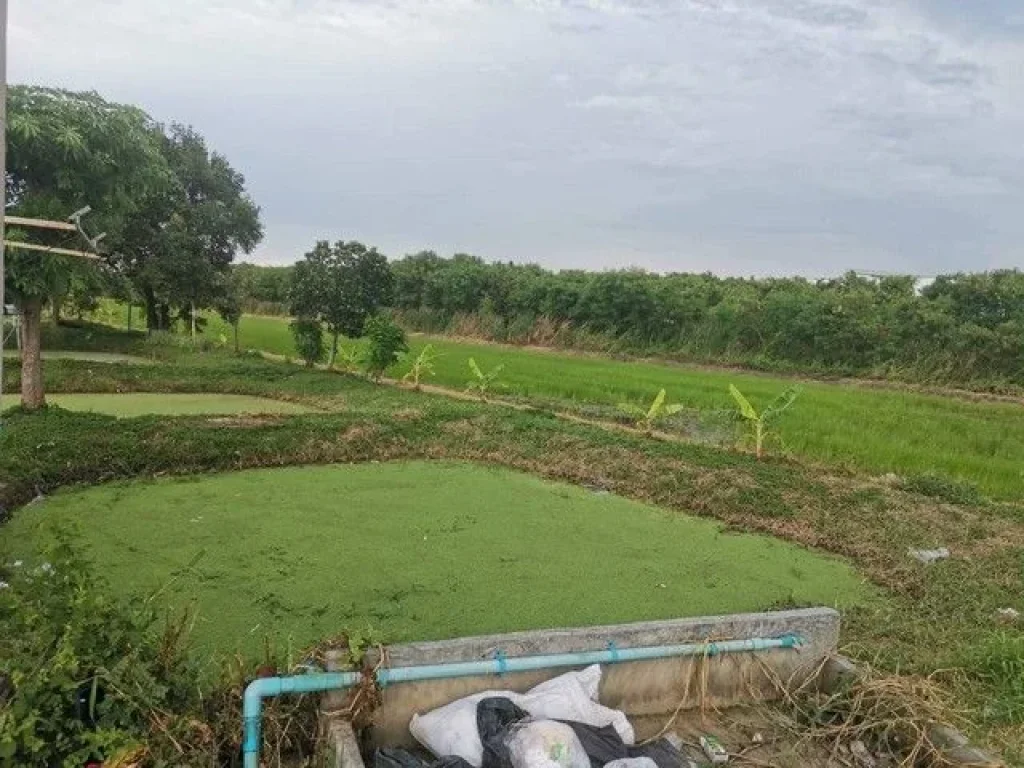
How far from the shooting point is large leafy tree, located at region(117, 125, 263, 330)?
14352 mm

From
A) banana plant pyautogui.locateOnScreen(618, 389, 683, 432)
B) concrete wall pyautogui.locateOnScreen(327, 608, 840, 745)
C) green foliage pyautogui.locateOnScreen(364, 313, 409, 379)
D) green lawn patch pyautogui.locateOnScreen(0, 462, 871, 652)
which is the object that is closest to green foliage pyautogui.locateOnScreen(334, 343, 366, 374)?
green foliage pyautogui.locateOnScreen(364, 313, 409, 379)

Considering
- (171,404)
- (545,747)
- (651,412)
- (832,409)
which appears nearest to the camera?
(545,747)

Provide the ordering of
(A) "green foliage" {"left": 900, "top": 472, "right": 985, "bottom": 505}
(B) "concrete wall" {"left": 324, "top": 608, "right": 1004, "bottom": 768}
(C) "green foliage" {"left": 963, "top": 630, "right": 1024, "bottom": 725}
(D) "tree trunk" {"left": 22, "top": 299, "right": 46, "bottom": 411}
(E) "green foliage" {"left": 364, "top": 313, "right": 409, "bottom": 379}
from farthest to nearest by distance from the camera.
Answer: (E) "green foliage" {"left": 364, "top": 313, "right": 409, "bottom": 379}, (D) "tree trunk" {"left": 22, "top": 299, "right": 46, "bottom": 411}, (A) "green foliage" {"left": 900, "top": 472, "right": 985, "bottom": 505}, (C) "green foliage" {"left": 963, "top": 630, "right": 1024, "bottom": 725}, (B) "concrete wall" {"left": 324, "top": 608, "right": 1004, "bottom": 768}

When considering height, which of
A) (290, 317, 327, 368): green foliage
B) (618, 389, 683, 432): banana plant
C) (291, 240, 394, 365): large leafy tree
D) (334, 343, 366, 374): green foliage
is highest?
(291, 240, 394, 365): large leafy tree

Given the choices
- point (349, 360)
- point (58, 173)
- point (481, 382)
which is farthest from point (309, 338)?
point (58, 173)

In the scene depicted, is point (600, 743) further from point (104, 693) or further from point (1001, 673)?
point (1001, 673)

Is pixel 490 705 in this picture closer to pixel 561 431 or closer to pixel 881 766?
pixel 881 766

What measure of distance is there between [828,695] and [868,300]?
1508cm

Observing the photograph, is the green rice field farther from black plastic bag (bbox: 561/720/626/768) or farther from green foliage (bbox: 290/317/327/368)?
black plastic bag (bbox: 561/720/626/768)

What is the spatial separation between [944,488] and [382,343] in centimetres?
714

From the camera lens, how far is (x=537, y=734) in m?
2.36

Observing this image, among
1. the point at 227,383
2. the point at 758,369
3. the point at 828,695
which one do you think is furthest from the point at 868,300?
the point at 828,695

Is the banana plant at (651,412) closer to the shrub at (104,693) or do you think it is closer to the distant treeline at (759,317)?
the shrub at (104,693)

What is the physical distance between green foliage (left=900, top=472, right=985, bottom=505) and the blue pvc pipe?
4133 mm
